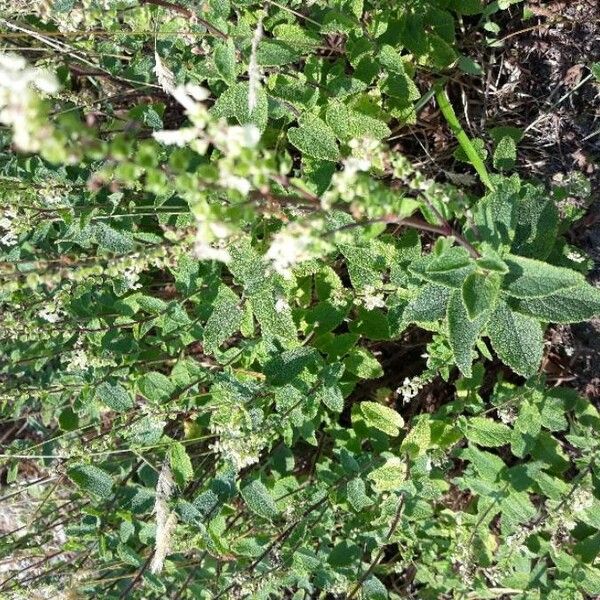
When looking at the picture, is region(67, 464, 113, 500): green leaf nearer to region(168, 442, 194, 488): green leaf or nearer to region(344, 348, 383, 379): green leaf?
region(168, 442, 194, 488): green leaf

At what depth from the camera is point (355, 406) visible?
398cm

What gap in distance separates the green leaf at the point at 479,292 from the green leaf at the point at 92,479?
7.76ft

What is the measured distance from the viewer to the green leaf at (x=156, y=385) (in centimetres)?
385

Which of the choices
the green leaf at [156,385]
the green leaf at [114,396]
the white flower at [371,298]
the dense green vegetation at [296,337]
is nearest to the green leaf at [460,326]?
the dense green vegetation at [296,337]

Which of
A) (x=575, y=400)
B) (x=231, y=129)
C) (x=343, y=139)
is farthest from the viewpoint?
(x=575, y=400)

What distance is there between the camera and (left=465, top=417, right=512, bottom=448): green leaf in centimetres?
360

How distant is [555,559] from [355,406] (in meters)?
1.33

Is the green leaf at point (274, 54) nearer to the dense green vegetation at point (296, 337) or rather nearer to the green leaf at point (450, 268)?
the dense green vegetation at point (296, 337)

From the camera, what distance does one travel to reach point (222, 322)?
3330 mm

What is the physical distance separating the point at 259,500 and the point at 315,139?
1.93 meters

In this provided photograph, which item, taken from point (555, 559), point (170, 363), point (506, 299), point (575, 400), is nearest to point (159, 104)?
point (170, 363)

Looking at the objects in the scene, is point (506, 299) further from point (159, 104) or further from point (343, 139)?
point (159, 104)

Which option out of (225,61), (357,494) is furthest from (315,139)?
(357,494)

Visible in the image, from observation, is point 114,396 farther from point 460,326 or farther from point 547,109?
point 547,109
